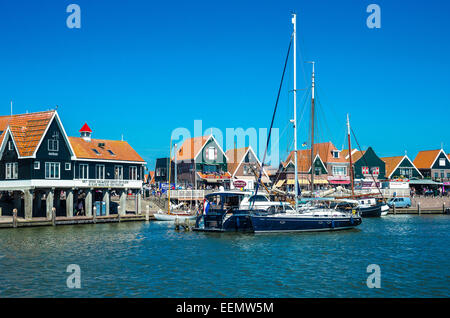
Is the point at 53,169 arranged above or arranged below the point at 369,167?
below

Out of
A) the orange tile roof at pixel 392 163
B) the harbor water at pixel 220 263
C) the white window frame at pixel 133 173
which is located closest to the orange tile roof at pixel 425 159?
the orange tile roof at pixel 392 163

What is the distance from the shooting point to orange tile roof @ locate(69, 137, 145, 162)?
62.3 m

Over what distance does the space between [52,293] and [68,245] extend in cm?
1583

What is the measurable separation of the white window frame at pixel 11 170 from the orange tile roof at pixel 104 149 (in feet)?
23.0

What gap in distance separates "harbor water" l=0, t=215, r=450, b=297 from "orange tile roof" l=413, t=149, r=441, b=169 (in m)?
64.8

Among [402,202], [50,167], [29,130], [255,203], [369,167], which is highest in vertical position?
[29,130]

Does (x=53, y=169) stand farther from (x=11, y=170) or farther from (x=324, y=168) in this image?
(x=324, y=168)

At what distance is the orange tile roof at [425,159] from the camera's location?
110m

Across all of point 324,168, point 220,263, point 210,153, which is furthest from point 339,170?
point 220,263

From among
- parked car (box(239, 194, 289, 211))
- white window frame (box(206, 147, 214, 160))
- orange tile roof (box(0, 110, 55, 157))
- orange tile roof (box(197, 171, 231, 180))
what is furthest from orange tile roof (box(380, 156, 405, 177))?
orange tile roof (box(0, 110, 55, 157))

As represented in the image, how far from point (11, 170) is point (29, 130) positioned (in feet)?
16.7

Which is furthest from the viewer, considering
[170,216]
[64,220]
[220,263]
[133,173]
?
[133,173]

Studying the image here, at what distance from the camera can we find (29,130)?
191 feet

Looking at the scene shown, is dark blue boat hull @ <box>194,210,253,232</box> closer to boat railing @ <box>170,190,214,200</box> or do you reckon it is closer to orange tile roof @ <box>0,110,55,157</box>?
orange tile roof @ <box>0,110,55,157</box>
